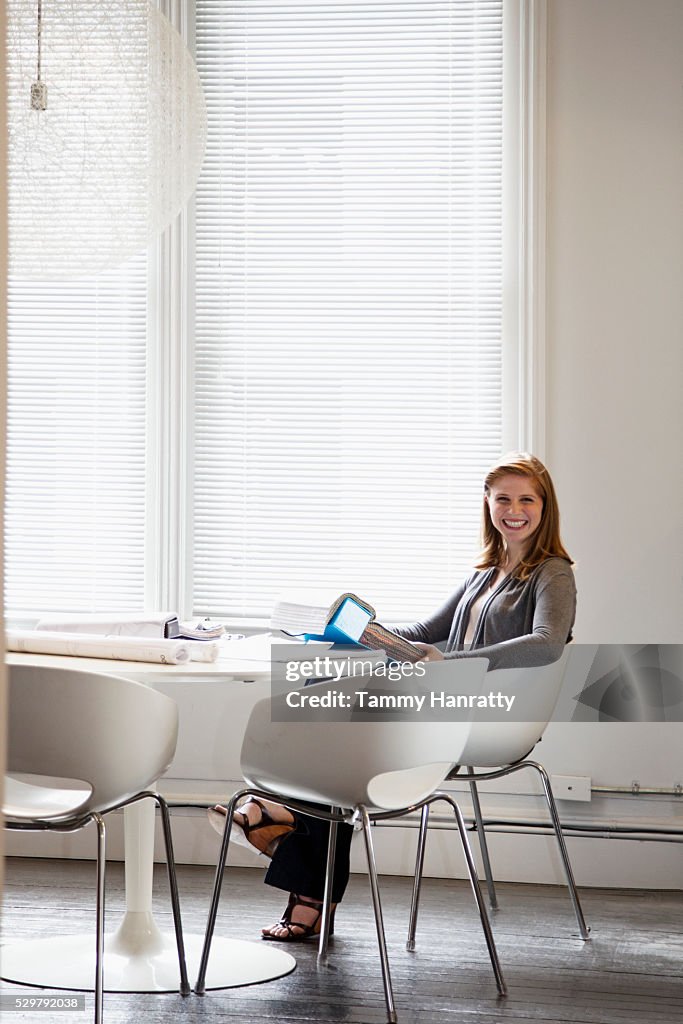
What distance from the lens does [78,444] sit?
3775 millimetres

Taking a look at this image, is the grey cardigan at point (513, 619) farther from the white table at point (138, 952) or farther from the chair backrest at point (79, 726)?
the chair backrest at point (79, 726)

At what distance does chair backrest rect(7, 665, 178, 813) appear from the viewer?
7.02ft

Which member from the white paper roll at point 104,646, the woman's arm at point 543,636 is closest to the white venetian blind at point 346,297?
the woman's arm at point 543,636

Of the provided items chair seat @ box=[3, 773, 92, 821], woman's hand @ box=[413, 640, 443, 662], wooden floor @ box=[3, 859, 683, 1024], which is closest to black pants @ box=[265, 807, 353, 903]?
wooden floor @ box=[3, 859, 683, 1024]

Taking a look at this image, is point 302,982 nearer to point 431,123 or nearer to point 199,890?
point 199,890

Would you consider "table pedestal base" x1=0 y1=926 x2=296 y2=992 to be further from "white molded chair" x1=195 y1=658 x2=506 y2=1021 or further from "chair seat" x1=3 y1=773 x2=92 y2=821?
"chair seat" x1=3 y1=773 x2=92 y2=821

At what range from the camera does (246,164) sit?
370cm

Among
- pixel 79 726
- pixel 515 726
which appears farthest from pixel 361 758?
pixel 515 726

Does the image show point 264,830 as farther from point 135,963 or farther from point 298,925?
point 135,963

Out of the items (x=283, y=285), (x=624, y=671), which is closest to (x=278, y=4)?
(x=283, y=285)

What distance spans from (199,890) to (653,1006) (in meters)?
1.35

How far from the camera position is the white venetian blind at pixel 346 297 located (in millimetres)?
3604

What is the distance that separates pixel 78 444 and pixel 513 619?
162 centimetres

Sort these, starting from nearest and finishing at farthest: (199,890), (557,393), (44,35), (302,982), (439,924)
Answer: (44,35), (302,982), (439,924), (199,890), (557,393)
